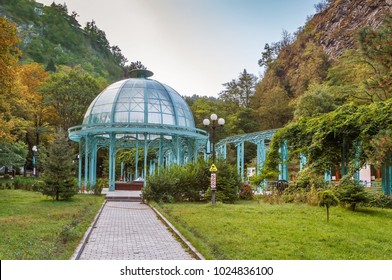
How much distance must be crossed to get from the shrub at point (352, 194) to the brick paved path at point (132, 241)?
21.5 ft

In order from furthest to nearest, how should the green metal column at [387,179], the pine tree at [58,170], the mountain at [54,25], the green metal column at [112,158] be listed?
1. the green metal column at [112,158]
2. the pine tree at [58,170]
3. the mountain at [54,25]
4. the green metal column at [387,179]

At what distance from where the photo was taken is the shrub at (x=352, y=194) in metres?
14.1

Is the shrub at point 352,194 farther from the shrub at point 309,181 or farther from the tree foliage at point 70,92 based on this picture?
the tree foliage at point 70,92

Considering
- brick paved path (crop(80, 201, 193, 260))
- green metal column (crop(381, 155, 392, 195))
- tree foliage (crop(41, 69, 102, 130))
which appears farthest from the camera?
tree foliage (crop(41, 69, 102, 130))

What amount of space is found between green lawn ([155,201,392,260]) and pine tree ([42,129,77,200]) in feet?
22.8

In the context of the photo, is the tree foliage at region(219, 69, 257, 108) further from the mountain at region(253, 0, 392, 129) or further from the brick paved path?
the brick paved path

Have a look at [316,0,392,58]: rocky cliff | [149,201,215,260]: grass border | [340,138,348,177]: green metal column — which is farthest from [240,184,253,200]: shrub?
[316,0,392,58]: rocky cliff

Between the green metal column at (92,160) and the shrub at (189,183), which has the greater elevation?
the green metal column at (92,160)

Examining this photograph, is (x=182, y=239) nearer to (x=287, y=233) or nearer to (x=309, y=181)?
(x=287, y=233)

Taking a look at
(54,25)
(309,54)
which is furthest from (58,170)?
(309,54)

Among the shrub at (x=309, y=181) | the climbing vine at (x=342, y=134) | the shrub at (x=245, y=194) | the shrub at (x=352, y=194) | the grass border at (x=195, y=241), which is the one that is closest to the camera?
the grass border at (x=195, y=241)

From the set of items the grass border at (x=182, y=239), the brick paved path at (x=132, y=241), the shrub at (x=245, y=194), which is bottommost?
the brick paved path at (x=132, y=241)

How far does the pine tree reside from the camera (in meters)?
18.8

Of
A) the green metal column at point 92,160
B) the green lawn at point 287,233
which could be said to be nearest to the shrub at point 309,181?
the green lawn at point 287,233
